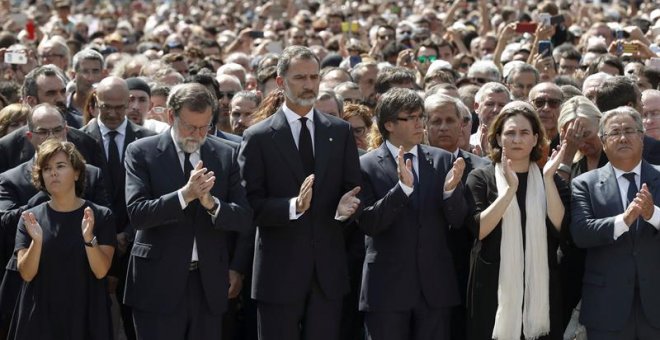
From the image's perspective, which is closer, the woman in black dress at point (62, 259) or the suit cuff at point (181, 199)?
the suit cuff at point (181, 199)

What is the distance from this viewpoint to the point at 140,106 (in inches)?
398

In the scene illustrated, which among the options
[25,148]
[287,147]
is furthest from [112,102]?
[287,147]

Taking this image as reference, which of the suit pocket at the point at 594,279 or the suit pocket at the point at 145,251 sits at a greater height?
the suit pocket at the point at 145,251

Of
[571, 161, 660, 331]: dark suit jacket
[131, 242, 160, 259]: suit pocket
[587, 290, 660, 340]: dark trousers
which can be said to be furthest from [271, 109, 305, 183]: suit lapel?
[587, 290, 660, 340]: dark trousers

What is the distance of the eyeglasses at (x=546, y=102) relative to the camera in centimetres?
962

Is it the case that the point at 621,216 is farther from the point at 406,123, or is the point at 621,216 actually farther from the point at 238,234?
the point at 238,234

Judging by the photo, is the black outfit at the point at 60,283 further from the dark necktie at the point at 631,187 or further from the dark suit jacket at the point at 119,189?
the dark necktie at the point at 631,187

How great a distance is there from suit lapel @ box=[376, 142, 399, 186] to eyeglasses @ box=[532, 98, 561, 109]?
7.17ft

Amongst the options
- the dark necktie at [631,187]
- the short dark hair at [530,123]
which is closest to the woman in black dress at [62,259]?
Answer: the short dark hair at [530,123]

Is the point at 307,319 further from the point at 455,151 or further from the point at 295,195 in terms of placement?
the point at 455,151

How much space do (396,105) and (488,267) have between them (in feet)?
3.80

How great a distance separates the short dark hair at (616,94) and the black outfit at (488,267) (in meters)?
1.82

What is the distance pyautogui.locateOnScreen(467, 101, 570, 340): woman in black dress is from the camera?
7535 millimetres

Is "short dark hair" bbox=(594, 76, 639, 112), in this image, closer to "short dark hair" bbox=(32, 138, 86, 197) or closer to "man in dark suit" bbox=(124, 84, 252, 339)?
"man in dark suit" bbox=(124, 84, 252, 339)
